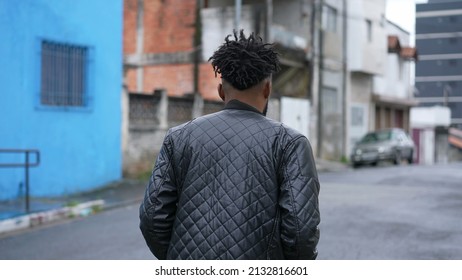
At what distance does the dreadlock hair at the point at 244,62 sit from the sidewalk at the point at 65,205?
6816 millimetres

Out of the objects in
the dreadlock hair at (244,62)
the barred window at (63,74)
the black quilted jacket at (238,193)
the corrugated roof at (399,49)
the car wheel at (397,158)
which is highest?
the corrugated roof at (399,49)

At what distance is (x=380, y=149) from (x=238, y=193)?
2304 cm

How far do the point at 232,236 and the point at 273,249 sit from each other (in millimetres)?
175

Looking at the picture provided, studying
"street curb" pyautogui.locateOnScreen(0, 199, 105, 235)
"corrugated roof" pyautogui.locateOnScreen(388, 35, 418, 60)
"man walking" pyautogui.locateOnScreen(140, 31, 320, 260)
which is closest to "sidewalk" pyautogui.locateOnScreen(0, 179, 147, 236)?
"street curb" pyautogui.locateOnScreen(0, 199, 105, 235)

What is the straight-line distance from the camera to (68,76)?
39.6ft

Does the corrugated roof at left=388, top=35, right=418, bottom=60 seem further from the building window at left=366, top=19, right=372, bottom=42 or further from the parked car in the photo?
the parked car

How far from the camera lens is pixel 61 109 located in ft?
39.2

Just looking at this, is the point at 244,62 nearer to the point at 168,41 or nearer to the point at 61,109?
the point at 61,109

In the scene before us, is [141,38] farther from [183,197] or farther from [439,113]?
[439,113]

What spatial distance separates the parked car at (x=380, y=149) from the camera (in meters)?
24.7

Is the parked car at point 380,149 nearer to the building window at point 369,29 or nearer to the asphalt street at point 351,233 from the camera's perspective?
the building window at point 369,29

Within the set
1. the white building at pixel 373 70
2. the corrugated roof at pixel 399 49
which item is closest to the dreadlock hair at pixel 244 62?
the white building at pixel 373 70

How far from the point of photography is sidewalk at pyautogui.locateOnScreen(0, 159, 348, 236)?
9.01 metres

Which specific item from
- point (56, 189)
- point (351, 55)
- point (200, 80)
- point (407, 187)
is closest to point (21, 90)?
point (56, 189)
